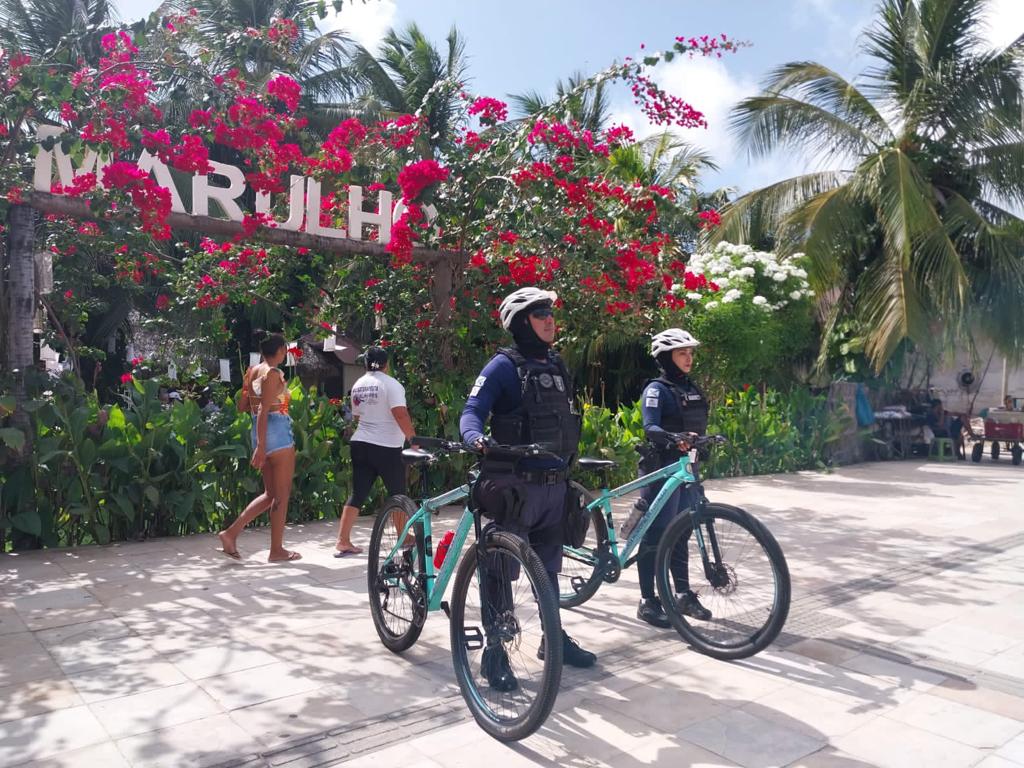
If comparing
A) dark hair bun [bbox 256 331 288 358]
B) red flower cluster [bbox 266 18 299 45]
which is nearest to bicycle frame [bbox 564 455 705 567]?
dark hair bun [bbox 256 331 288 358]

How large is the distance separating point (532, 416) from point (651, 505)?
1179 mm

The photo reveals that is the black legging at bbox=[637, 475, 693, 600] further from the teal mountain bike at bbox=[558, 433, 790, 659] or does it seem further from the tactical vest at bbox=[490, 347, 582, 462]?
the tactical vest at bbox=[490, 347, 582, 462]

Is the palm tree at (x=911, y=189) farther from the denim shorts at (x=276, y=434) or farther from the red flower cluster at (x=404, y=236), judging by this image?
the denim shorts at (x=276, y=434)

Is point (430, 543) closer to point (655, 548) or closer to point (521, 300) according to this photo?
point (521, 300)

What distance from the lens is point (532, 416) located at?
3.78 metres

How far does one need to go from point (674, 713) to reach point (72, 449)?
17.2 feet

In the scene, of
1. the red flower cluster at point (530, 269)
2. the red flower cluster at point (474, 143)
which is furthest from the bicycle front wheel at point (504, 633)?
the red flower cluster at point (474, 143)

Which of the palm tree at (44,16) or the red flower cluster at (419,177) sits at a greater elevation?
the palm tree at (44,16)

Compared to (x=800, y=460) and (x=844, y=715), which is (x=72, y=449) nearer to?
(x=844, y=715)

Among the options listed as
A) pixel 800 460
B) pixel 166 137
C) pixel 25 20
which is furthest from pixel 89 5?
pixel 800 460

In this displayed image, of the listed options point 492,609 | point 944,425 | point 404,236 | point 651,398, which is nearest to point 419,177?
point 404,236

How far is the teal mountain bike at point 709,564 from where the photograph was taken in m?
4.09

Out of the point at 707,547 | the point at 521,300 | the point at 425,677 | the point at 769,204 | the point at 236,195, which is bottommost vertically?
the point at 425,677

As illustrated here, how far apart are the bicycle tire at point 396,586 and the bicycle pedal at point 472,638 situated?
572mm
